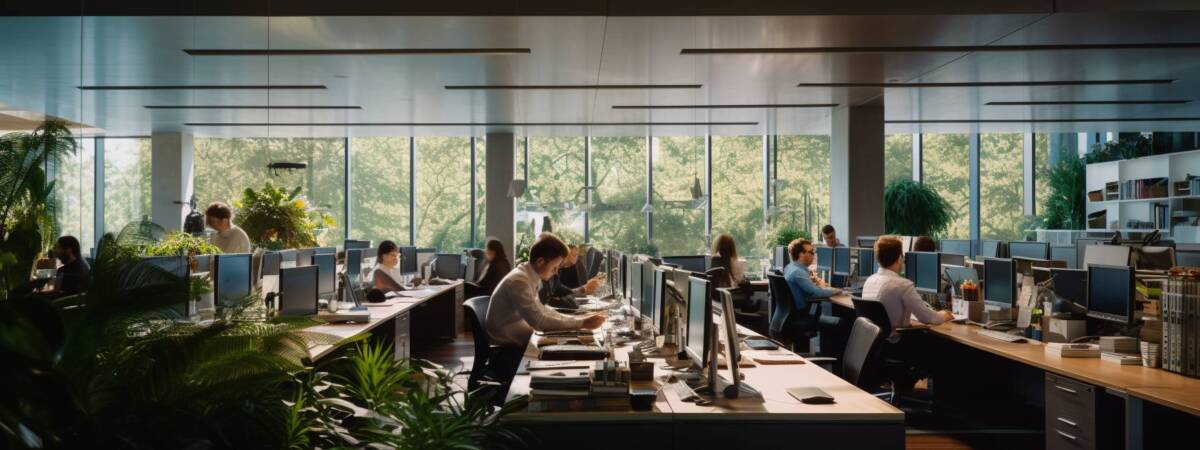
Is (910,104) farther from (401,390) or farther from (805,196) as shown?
(401,390)

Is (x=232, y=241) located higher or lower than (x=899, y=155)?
lower

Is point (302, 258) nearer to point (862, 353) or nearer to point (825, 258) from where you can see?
point (862, 353)

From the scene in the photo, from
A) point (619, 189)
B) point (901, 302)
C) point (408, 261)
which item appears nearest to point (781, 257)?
point (619, 189)

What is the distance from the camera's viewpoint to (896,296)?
5.91 meters

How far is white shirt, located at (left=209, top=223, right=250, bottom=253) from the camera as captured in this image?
8.21 m

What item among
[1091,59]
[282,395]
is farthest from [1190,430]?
[1091,59]

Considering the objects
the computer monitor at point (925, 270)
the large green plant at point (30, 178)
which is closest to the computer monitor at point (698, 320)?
the large green plant at point (30, 178)

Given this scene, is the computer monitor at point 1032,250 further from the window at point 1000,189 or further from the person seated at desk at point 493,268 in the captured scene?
the window at point 1000,189

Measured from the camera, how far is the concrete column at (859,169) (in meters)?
11.3

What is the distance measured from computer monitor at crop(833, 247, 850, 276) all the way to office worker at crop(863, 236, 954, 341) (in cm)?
365

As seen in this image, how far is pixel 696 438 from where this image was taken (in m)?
3.14

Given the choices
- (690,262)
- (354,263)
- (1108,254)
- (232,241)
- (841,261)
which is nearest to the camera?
(1108,254)

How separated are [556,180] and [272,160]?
189 inches

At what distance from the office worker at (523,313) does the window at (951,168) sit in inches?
450
